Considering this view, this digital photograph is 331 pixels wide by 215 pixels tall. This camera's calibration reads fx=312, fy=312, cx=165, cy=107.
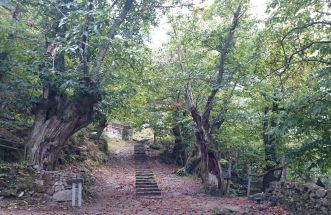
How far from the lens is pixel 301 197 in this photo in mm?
9195

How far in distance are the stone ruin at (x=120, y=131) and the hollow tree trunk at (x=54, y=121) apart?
61.9 ft

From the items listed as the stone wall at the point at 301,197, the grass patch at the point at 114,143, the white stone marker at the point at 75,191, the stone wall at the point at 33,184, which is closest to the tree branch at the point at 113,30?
the white stone marker at the point at 75,191

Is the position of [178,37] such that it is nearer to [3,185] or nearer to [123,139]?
[3,185]

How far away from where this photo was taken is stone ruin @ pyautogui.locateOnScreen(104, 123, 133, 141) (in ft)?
98.5

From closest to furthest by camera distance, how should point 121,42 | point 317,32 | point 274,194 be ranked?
point 317,32, point 121,42, point 274,194

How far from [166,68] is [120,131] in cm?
1745

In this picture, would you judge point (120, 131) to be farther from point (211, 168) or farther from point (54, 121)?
point (54, 121)

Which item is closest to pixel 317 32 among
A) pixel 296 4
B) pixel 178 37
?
pixel 296 4

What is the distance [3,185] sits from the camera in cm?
941

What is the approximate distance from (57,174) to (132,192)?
469 cm

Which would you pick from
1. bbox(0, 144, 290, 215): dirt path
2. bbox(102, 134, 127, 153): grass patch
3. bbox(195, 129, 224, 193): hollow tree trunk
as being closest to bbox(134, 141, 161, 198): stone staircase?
bbox(0, 144, 290, 215): dirt path

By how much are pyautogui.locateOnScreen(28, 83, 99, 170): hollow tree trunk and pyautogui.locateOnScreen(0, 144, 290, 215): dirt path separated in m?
2.04

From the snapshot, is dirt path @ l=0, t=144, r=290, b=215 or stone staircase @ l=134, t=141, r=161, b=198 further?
stone staircase @ l=134, t=141, r=161, b=198

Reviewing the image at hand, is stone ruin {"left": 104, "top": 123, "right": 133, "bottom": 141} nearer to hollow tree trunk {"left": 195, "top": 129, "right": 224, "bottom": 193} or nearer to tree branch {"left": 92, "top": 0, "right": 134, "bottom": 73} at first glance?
hollow tree trunk {"left": 195, "top": 129, "right": 224, "bottom": 193}
